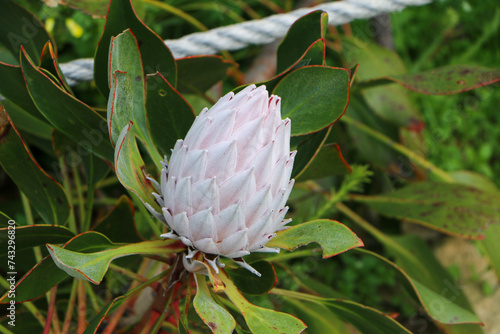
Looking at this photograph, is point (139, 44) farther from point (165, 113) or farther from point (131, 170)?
point (131, 170)

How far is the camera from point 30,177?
0.74m

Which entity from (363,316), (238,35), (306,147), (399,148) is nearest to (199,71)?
(238,35)

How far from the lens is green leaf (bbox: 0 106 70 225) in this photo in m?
0.69

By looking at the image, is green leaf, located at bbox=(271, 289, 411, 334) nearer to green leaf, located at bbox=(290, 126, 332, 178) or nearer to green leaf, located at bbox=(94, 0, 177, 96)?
green leaf, located at bbox=(290, 126, 332, 178)

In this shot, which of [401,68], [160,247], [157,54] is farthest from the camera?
[401,68]

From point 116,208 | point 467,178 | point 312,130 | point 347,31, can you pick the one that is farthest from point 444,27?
point 116,208

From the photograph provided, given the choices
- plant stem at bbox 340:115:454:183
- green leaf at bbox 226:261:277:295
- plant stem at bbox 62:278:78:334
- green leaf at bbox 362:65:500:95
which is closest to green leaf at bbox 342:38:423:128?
plant stem at bbox 340:115:454:183

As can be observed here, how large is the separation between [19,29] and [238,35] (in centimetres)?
42

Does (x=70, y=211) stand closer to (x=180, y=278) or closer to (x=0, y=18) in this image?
(x=180, y=278)

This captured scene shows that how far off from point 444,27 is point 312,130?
1.60 m

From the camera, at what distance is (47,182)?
73cm

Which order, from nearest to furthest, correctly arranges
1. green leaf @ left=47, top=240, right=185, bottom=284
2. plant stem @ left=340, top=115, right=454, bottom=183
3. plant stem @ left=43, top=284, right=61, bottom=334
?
green leaf @ left=47, top=240, right=185, bottom=284, plant stem @ left=43, top=284, right=61, bottom=334, plant stem @ left=340, top=115, right=454, bottom=183

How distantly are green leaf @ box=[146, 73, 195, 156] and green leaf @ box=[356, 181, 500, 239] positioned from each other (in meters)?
0.59

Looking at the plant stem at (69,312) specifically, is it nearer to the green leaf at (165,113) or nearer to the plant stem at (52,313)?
the plant stem at (52,313)
